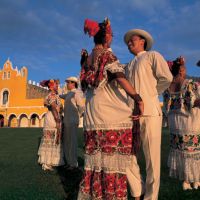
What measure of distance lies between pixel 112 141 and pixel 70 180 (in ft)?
7.74

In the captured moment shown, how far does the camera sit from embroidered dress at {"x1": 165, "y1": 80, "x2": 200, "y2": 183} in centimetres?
463

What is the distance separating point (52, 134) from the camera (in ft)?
22.3

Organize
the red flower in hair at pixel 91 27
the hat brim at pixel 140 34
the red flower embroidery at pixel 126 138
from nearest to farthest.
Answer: the red flower embroidery at pixel 126 138, the red flower in hair at pixel 91 27, the hat brim at pixel 140 34

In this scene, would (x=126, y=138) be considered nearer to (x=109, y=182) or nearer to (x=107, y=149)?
(x=107, y=149)

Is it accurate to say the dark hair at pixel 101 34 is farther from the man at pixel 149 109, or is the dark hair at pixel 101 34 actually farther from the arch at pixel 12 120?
the arch at pixel 12 120

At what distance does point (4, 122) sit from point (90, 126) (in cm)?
4499

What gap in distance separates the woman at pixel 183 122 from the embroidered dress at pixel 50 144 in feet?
8.70

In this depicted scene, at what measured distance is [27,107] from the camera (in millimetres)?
44812

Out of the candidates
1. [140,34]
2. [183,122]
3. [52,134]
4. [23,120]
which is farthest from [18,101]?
[140,34]

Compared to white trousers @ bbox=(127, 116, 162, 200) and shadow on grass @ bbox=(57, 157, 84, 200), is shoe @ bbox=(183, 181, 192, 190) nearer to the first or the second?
white trousers @ bbox=(127, 116, 162, 200)

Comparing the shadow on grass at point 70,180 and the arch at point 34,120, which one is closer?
the shadow on grass at point 70,180

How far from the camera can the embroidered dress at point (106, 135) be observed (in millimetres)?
2984

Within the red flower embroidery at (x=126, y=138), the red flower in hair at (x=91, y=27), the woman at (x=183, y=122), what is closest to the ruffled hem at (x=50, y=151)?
the woman at (x=183, y=122)

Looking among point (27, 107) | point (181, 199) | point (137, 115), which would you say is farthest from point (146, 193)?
point (27, 107)
